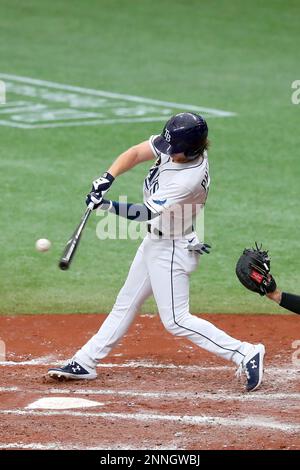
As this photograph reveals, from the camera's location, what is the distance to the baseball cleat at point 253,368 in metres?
7.71

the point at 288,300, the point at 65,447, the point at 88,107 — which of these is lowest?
the point at 65,447

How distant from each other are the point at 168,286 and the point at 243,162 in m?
6.46

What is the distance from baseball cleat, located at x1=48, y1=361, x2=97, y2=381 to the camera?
26.0 ft

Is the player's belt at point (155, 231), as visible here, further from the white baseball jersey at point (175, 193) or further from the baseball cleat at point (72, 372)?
the baseball cleat at point (72, 372)

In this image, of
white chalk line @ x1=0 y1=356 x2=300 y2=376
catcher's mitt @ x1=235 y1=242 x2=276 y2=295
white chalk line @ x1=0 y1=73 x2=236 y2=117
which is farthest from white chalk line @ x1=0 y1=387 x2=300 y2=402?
white chalk line @ x1=0 y1=73 x2=236 y2=117

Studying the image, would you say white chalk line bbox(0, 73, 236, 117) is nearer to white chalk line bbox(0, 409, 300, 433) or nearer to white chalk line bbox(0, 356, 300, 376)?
white chalk line bbox(0, 356, 300, 376)

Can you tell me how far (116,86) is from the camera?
17.7 metres

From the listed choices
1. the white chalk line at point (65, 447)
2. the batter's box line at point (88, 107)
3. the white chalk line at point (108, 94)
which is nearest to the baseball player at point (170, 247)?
the white chalk line at point (65, 447)

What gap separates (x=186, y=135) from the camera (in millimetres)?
7531

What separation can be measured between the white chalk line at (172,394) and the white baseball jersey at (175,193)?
3.31ft

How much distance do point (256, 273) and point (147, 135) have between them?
7507 millimetres

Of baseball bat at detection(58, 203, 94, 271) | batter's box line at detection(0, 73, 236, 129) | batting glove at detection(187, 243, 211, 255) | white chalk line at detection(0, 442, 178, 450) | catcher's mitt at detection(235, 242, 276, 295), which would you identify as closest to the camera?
white chalk line at detection(0, 442, 178, 450)

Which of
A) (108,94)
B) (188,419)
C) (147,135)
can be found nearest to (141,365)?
(188,419)

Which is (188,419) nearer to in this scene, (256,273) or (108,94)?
(256,273)
